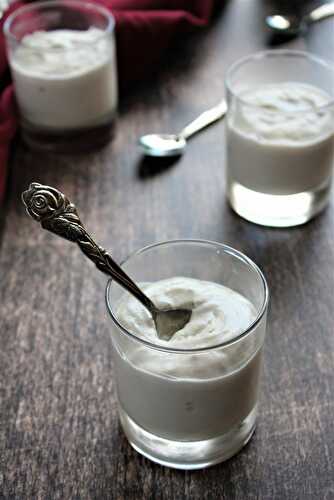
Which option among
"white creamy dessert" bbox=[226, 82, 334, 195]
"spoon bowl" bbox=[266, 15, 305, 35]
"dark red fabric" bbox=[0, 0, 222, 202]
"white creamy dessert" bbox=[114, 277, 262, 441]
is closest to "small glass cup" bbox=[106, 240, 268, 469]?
"white creamy dessert" bbox=[114, 277, 262, 441]

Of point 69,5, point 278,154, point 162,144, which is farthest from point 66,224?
point 69,5

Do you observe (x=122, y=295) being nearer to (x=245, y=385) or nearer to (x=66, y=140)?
(x=245, y=385)

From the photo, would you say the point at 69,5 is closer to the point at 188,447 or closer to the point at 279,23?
the point at 279,23

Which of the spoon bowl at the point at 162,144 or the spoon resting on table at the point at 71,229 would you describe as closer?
the spoon resting on table at the point at 71,229

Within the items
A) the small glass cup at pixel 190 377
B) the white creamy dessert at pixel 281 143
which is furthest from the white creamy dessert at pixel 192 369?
the white creamy dessert at pixel 281 143

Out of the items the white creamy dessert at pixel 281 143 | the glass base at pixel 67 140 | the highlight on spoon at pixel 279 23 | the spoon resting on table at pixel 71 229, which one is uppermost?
the spoon resting on table at pixel 71 229

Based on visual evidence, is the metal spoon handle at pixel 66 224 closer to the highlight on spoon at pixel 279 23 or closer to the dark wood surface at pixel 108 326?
the dark wood surface at pixel 108 326

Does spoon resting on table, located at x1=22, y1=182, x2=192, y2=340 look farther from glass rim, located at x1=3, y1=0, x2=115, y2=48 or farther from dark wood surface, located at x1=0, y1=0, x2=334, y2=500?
glass rim, located at x1=3, y1=0, x2=115, y2=48
